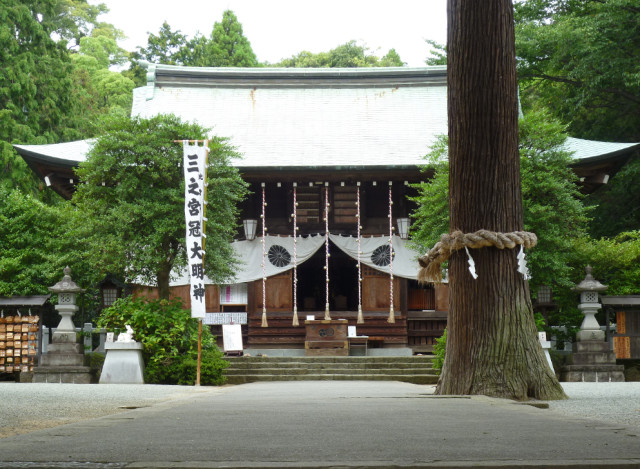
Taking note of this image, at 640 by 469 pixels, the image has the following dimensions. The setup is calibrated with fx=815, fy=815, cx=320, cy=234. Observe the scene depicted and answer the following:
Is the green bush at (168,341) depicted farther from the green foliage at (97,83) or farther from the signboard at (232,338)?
the green foliage at (97,83)

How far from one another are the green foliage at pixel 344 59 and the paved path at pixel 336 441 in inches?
1566

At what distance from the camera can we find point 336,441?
12.5 ft

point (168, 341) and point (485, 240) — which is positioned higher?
point (485, 240)

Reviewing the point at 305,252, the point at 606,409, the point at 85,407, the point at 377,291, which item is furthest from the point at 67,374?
the point at 606,409

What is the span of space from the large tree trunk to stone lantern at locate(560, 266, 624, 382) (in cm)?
874

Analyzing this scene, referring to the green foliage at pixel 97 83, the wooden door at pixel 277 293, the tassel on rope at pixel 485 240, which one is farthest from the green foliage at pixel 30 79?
the tassel on rope at pixel 485 240

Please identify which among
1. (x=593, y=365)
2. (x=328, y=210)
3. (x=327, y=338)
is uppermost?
(x=328, y=210)

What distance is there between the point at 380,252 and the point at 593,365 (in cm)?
596

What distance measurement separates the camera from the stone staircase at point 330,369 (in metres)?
16.4

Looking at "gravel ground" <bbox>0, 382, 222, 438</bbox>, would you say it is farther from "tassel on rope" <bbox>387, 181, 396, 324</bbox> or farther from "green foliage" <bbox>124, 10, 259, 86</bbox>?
"green foliage" <bbox>124, 10, 259, 86</bbox>

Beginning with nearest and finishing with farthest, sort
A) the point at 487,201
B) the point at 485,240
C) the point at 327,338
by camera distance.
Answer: the point at 485,240 < the point at 487,201 < the point at 327,338

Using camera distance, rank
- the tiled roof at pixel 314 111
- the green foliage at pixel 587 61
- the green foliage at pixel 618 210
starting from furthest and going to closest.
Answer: the green foliage at pixel 618 210, the green foliage at pixel 587 61, the tiled roof at pixel 314 111

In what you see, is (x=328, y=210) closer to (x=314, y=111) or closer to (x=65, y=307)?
(x=314, y=111)

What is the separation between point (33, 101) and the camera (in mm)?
26484
